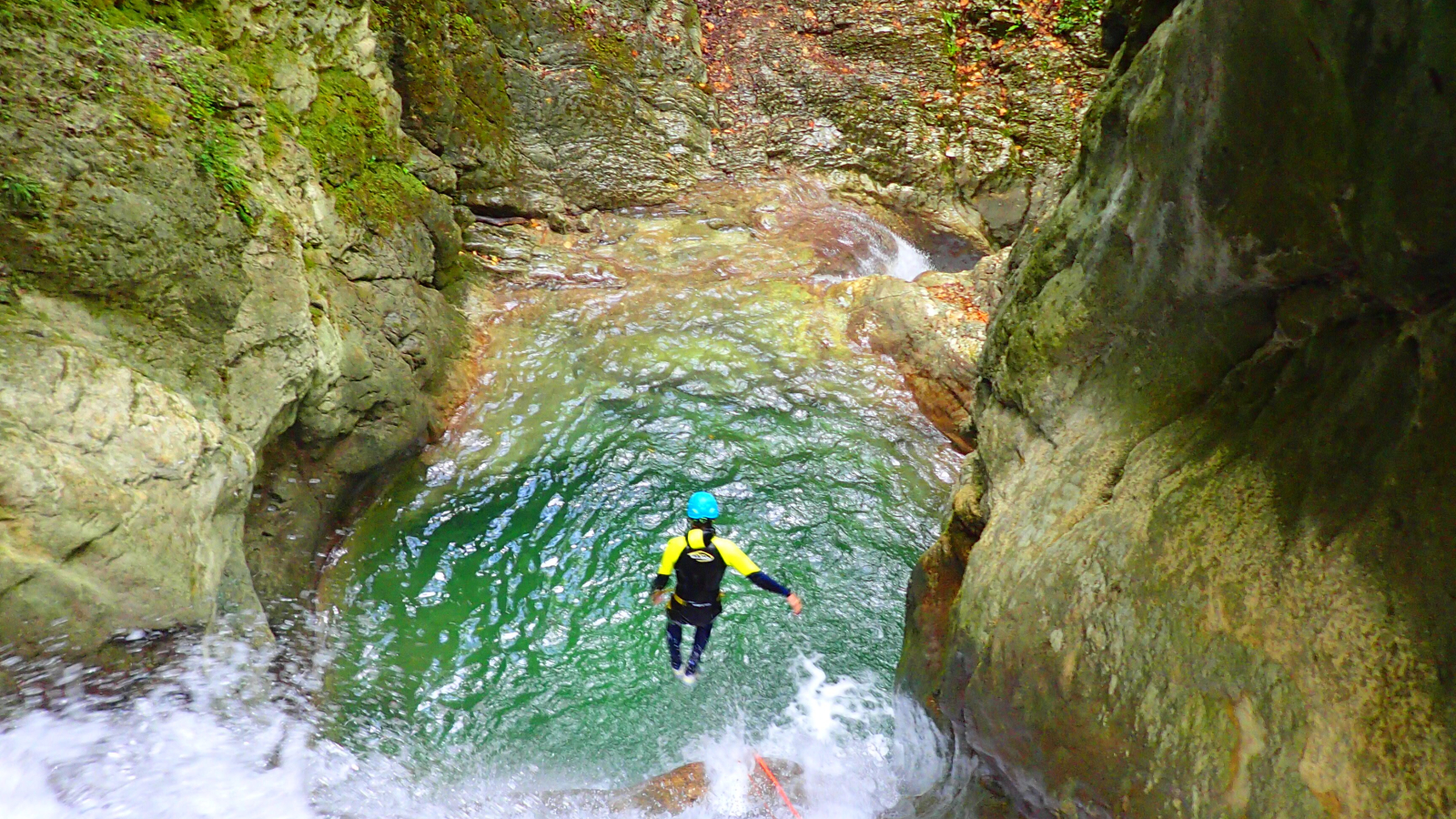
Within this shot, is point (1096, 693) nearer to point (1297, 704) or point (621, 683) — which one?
point (1297, 704)

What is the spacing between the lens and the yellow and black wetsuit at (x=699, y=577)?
17.2ft

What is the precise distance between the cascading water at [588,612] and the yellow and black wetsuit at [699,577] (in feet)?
2.41

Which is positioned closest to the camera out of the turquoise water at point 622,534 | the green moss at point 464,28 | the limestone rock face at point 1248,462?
the limestone rock face at point 1248,462

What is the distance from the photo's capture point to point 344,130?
25.6 feet

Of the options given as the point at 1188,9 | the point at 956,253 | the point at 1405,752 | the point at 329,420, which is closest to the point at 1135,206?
the point at 1188,9

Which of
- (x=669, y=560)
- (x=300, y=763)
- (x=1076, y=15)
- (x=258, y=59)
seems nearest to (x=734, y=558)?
(x=669, y=560)

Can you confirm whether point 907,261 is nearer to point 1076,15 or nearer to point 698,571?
point 1076,15

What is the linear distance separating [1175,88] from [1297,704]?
2.53 m

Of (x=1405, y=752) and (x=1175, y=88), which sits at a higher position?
(x=1175, y=88)

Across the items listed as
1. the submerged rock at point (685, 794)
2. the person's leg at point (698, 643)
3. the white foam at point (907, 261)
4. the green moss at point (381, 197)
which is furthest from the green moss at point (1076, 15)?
the submerged rock at point (685, 794)

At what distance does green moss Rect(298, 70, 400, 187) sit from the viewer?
7.36m

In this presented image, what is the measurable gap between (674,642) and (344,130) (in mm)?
6208

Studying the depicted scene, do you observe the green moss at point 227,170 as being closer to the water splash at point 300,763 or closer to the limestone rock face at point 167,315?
the limestone rock face at point 167,315

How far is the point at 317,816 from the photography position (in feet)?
14.3
